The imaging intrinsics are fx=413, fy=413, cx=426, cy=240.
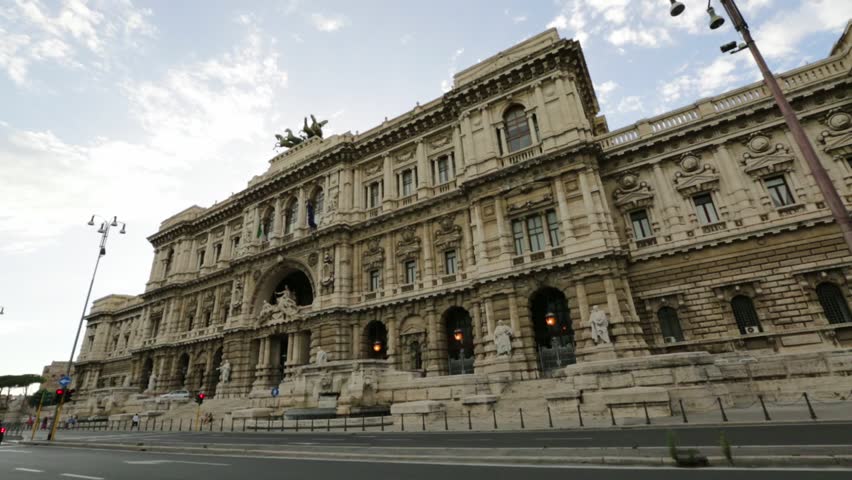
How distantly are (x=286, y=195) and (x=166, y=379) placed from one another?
21.6m

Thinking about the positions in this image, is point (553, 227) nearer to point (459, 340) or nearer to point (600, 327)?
point (600, 327)

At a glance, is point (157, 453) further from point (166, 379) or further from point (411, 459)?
point (166, 379)

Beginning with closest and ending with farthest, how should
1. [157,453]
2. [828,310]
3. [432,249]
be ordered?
[157,453]
[828,310]
[432,249]

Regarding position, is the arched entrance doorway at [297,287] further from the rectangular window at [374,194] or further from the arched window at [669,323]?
the arched window at [669,323]

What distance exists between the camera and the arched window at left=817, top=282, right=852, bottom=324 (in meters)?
16.9

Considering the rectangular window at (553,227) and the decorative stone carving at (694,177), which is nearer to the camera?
the decorative stone carving at (694,177)

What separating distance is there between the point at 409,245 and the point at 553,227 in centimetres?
979

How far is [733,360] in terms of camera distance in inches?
638

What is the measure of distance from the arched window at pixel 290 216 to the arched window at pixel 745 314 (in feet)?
102

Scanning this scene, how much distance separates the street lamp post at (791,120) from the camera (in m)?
6.31

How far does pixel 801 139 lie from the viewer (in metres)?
7.11

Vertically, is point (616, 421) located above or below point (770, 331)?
below

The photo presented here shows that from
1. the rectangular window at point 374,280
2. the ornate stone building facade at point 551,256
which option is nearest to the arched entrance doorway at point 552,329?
the ornate stone building facade at point 551,256

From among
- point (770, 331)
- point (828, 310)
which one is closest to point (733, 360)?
point (770, 331)
